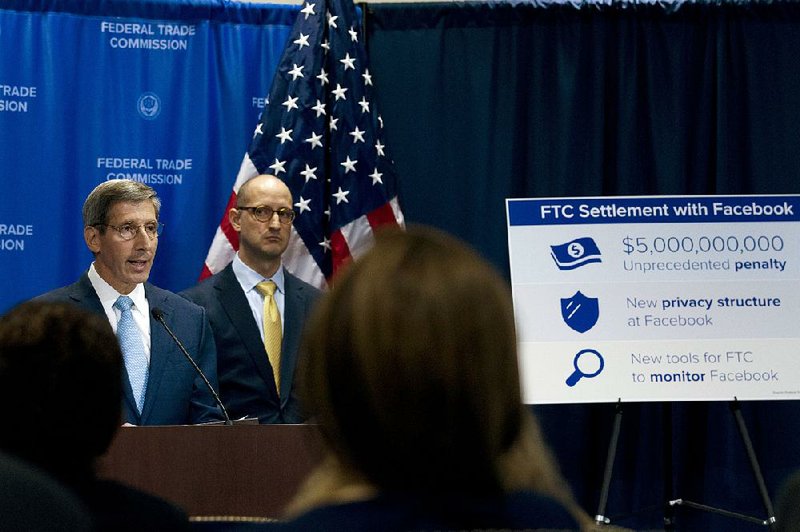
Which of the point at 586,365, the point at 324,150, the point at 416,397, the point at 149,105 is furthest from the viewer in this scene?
the point at 149,105

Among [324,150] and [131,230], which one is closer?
[131,230]

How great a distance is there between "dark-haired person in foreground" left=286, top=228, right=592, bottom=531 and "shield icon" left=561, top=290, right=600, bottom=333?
4330mm

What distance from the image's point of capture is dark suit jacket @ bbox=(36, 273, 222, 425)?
448cm

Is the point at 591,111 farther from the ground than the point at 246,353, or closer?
farther from the ground

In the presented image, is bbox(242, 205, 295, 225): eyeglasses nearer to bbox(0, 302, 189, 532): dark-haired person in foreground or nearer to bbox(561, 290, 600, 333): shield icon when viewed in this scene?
bbox(561, 290, 600, 333): shield icon

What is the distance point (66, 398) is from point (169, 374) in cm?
307

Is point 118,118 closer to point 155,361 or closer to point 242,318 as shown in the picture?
point 242,318

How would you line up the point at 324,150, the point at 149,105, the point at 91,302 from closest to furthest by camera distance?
1. the point at 91,302
2. the point at 324,150
3. the point at 149,105

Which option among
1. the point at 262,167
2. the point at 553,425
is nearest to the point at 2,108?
the point at 262,167

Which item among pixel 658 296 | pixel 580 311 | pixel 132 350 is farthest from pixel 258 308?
pixel 658 296

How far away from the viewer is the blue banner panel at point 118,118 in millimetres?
5832

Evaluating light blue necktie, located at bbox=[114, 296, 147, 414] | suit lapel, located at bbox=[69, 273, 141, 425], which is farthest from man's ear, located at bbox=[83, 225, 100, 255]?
light blue necktie, located at bbox=[114, 296, 147, 414]

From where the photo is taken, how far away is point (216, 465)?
325 centimetres

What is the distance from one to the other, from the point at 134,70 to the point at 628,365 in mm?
3030
